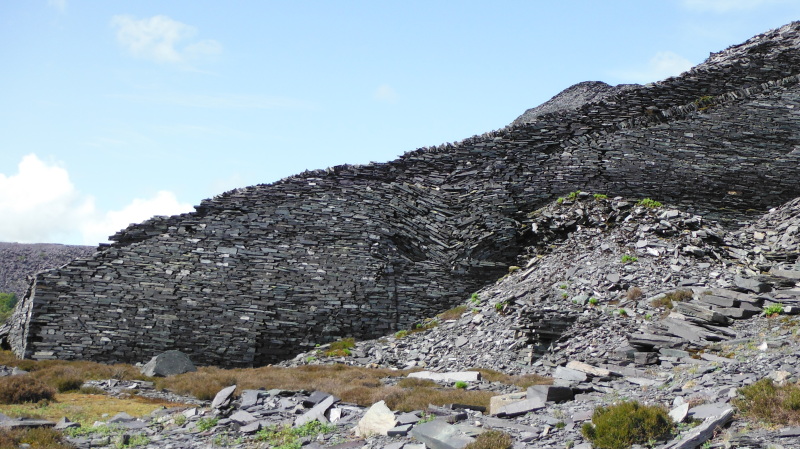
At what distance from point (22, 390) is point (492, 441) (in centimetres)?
1146

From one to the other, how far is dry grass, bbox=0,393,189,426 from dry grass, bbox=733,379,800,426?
11.1 metres

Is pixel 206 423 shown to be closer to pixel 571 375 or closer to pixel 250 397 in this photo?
pixel 250 397

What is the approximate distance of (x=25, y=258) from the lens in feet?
169

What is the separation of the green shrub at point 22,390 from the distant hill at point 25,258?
116ft

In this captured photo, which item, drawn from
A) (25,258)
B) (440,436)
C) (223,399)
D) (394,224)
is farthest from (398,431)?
(25,258)

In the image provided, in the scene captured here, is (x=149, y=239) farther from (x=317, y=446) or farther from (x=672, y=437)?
(x=672, y=437)

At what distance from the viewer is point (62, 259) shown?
48781 mm

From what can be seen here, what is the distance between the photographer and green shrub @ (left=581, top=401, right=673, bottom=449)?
28.7ft

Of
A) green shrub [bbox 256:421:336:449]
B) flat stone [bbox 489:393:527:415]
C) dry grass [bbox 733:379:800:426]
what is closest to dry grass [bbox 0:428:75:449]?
green shrub [bbox 256:421:336:449]

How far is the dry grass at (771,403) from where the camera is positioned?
8430 millimetres

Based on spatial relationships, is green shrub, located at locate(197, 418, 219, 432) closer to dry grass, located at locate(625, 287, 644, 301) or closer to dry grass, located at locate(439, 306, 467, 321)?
dry grass, located at locate(439, 306, 467, 321)

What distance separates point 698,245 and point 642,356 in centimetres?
767

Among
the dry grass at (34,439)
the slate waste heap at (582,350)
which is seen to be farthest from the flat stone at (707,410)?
the dry grass at (34,439)

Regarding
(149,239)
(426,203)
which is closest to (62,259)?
(149,239)
